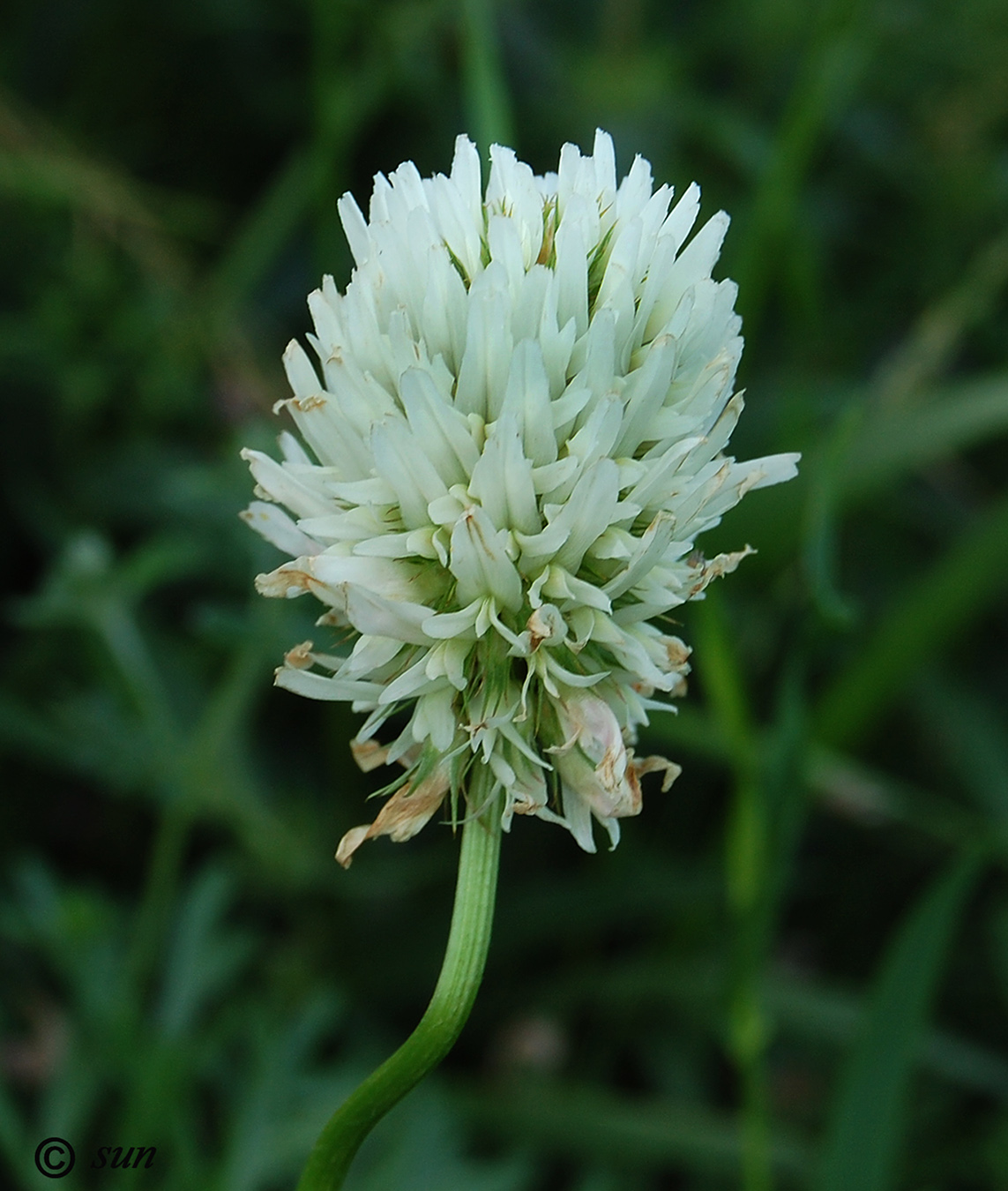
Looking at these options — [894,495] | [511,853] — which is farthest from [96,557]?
[894,495]

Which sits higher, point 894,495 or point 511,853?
point 894,495

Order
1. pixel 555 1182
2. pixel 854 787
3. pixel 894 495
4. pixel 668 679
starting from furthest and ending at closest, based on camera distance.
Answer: pixel 894 495 → pixel 555 1182 → pixel 854 787 → pixel 668 679

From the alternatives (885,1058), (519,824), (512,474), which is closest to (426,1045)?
(512,474)

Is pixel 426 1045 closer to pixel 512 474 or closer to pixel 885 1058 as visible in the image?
pixel 512 474

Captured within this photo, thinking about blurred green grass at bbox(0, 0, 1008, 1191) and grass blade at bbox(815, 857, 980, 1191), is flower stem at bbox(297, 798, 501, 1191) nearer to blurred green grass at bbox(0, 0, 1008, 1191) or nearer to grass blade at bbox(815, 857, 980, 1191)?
blurred green grass at bbox(0, 0, 1008, 1191)

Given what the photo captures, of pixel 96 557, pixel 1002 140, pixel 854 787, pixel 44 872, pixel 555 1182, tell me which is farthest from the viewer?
pixel 1002 140

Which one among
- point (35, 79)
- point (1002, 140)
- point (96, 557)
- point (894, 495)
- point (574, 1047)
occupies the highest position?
point (1002, 140)

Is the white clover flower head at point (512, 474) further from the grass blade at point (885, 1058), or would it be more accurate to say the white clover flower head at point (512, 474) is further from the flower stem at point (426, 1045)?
the grass blade at point (885, 1058)

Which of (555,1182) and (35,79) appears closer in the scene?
(555,1182)

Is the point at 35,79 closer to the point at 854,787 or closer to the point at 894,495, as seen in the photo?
the point at 894,495
